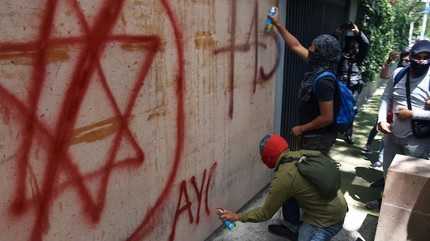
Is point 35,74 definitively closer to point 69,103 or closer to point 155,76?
point 69,103

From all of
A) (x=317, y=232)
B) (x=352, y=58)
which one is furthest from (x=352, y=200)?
(x=352, y=58)

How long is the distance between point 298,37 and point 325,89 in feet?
6.47

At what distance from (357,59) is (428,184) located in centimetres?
394

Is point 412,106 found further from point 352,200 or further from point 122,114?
point 122,114

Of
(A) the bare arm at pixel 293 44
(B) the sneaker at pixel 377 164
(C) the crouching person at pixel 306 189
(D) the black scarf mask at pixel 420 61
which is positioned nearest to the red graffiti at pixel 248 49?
(A) the bare arm at pixel 293 44

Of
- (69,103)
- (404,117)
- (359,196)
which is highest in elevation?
(69,103)

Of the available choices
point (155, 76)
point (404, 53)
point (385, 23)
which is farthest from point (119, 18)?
point (385, 23)

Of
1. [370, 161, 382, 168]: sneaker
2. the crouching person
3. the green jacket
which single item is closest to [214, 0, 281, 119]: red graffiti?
the crouching person

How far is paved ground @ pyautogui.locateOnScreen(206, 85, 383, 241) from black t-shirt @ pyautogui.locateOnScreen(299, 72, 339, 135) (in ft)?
3.14

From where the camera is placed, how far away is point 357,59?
252 inches

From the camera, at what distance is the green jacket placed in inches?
101

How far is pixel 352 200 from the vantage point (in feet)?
14.2

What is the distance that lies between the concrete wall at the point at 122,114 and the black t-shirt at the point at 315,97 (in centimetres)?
59

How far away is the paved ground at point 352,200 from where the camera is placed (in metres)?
3.52
